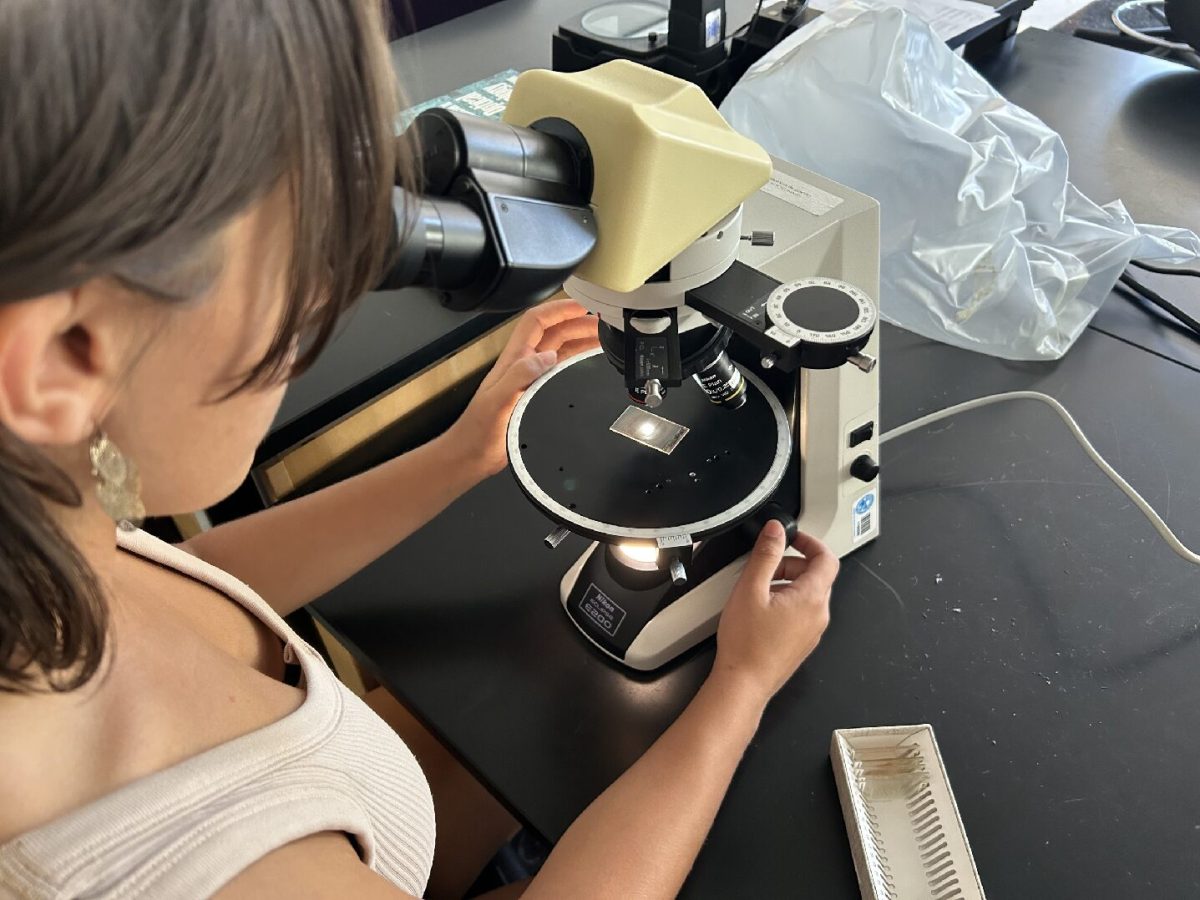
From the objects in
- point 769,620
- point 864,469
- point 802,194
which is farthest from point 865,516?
point 802,194

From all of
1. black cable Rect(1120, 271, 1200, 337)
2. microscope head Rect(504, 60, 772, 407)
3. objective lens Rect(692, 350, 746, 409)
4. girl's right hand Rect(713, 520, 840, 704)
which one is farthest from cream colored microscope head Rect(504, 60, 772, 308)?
black cable Rect(1120, 271, 1200, 337)

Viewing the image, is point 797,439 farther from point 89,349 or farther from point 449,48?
point 449,48

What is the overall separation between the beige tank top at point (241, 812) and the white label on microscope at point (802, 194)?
21.0 inches

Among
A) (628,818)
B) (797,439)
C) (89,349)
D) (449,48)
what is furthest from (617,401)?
(449,48)

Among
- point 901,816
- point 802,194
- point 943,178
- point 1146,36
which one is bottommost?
point 901,816

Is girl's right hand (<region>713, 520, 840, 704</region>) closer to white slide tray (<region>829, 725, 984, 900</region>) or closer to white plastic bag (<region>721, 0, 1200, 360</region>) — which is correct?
A: white slide tray (<region>829, 725, 984, 900</region>)

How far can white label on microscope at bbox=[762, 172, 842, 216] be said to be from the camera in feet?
2.42

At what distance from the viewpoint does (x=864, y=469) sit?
0.80 m

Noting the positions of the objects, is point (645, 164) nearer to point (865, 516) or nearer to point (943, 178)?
point (865, 516)

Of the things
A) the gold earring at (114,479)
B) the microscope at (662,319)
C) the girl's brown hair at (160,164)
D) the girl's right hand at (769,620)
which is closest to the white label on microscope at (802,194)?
the microscope at (662,319)

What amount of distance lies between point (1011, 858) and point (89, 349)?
676 mm

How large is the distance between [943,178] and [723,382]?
1.71ft

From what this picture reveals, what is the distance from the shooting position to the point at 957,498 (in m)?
0.90

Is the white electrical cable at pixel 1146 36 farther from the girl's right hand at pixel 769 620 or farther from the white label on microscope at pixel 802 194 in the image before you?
the girl's right hand at pixel 769 620
